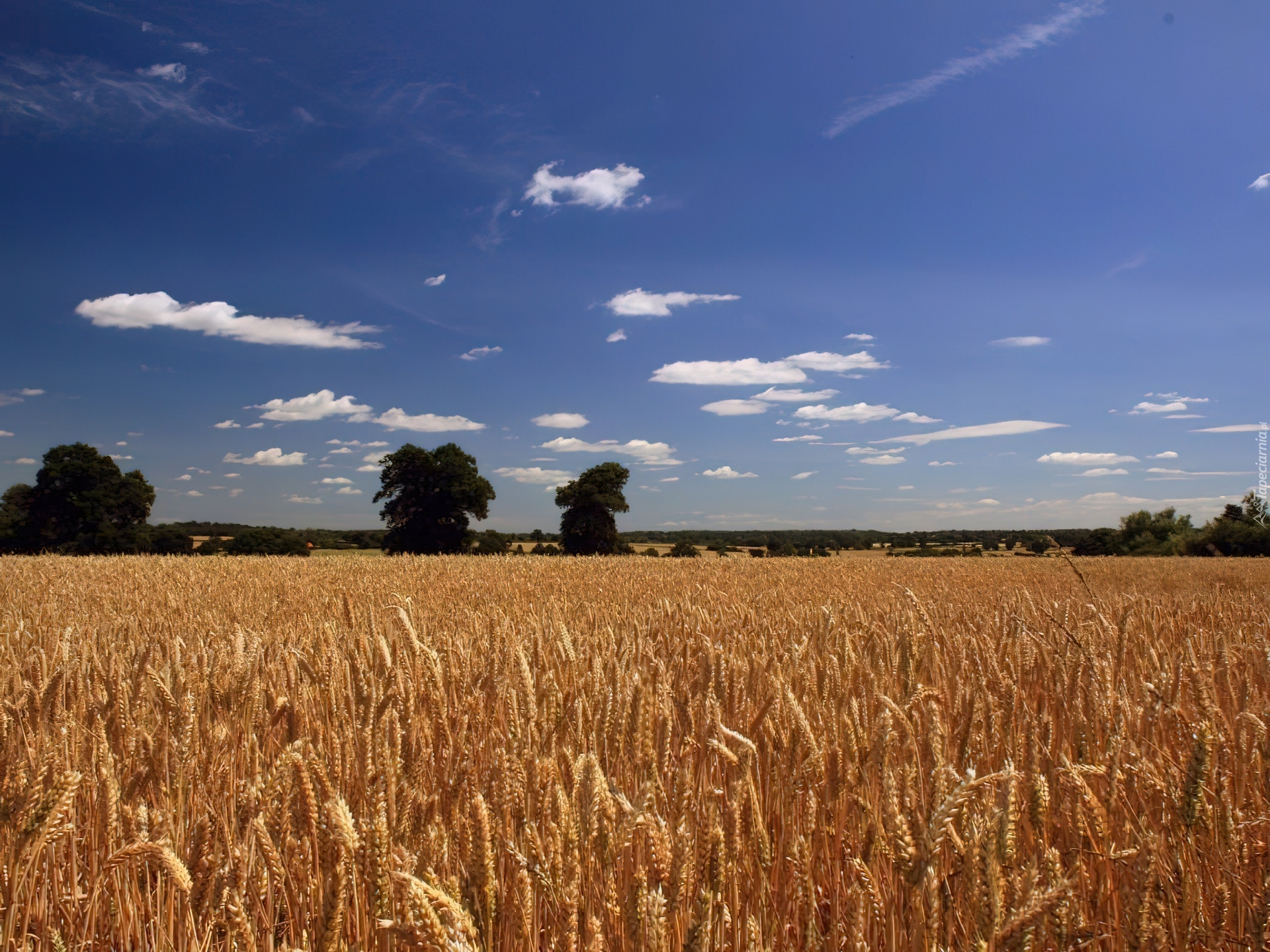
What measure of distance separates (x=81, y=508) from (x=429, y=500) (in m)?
21.6

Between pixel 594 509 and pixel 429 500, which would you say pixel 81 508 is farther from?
pixel 594 509

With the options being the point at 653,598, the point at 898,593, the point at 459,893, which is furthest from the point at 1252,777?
the point at 898,593

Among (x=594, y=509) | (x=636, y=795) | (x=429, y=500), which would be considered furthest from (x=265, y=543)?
(x=636, y=795)

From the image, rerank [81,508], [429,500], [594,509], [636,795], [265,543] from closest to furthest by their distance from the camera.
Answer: [636,795] < [265,543] < [81,508] < [429,500] < [594,509]

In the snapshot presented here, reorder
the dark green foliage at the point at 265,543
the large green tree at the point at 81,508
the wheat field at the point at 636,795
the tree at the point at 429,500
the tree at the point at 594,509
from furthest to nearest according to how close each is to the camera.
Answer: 1. the tree at the point at 594,509
2. the tree at the point at 429,500
3. the large green tree at the point at 81,508
4. the dark green foliage at the point at 265,543
5. the wheat field at the point at 636,795

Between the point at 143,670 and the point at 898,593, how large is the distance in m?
8.38

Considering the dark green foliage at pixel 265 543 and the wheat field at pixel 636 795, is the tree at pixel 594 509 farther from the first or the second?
the wheat field at pixel 636 795

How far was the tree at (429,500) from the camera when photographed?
46.6m

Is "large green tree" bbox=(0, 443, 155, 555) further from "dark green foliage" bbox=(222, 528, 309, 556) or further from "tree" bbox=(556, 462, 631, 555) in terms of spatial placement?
"tree" bbox=(556, 462, 631, 555)

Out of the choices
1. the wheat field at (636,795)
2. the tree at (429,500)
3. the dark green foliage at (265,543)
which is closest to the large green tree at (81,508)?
the dark green foliage at (265,543)

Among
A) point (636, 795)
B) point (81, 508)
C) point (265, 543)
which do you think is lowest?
point (265, 543)

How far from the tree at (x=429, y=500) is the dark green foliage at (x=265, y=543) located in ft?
20.0

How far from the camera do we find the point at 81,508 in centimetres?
4288

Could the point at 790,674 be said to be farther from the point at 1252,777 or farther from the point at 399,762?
the point at 399,762
